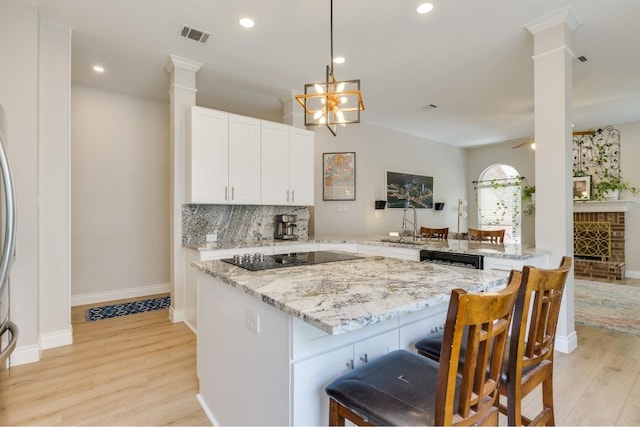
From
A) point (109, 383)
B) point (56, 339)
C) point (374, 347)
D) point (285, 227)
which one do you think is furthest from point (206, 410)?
point (285, 227)

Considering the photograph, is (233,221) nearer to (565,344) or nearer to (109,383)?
(109,383)

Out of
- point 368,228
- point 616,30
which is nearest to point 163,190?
point 368,228

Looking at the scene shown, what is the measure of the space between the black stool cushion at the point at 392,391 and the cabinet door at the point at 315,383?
0.33 feet

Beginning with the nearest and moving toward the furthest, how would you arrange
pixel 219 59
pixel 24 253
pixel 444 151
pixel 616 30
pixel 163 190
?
pixel 24 253, pixel 616 30, pixel 219 59, pixel 163 190, pixel 444 151

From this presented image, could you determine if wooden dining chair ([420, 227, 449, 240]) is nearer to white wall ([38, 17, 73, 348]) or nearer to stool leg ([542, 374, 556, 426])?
stool leg ([542, 374, 556, 426])

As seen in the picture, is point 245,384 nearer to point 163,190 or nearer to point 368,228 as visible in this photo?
point 163,190

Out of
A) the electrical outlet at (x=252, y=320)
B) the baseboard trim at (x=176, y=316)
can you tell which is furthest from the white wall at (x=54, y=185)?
the electrical outlet at (x=252, y=320)

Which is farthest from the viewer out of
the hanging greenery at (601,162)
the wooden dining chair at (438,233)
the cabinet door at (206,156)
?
the hanging greenery at (601,162)

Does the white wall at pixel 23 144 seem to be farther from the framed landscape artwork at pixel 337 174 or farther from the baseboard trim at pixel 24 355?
the framed landscape artwork at pixel 337 174

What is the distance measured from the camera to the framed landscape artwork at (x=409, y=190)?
658 cm

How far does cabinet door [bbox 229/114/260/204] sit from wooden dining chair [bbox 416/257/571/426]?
285 cm

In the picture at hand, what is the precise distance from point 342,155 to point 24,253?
4264 mm

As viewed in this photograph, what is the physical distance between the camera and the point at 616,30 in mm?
3025

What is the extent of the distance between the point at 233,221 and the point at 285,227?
27.0 inches
